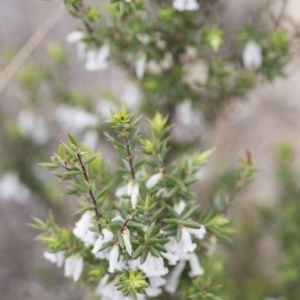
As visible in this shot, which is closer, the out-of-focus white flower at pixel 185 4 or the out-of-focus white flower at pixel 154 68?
the out-of-focus white flower at pixel 185 4

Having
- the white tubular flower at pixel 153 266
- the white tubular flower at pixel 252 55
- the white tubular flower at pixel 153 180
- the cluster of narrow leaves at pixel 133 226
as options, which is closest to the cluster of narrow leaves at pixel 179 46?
the white tubular flower at pixel 252 55

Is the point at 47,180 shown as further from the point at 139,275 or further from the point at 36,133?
the point at 139,275

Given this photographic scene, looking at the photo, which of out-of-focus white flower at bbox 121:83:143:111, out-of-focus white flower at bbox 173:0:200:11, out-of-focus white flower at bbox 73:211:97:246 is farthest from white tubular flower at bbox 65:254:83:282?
out-of-focus white flower at bbox 121:83:143:111

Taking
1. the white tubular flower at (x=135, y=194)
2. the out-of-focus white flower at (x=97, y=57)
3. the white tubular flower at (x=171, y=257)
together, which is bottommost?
Result: the white tubular flower at (x=171, y=257)

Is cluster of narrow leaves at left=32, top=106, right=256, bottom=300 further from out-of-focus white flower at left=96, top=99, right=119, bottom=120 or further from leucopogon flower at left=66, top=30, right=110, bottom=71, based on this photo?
out-of-focus white flower at left=96, top=99, right=119, bottom=120

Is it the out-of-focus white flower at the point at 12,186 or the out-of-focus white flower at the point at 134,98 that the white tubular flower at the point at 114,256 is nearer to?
the out-of-focus white flower at the point at 134,98

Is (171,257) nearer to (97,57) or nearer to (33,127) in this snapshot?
(97,57)

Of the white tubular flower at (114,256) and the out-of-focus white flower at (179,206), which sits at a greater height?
the white tubular flower at (114,256)

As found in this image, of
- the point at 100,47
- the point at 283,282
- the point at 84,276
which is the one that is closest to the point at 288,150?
the point at 283,282
